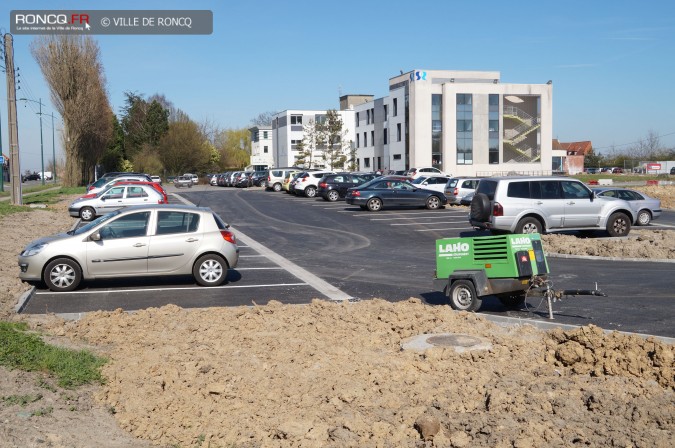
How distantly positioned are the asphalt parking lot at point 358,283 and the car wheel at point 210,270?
24 centimetres

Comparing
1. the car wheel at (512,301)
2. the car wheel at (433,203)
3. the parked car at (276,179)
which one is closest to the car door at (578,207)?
the car wheel at (512,301)

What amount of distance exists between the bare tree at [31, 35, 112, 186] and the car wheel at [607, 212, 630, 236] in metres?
54.7

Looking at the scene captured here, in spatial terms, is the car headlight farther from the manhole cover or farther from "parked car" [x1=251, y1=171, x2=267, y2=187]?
"parked car" [x1=251, y1=171, x2=267, y2=187]

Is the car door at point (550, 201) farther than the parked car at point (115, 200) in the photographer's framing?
No

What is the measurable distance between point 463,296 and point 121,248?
6553 mm

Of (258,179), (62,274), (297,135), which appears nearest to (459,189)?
(62,274)

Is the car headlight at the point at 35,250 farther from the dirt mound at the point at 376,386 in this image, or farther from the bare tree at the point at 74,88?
the bare tree at the point at 74,88

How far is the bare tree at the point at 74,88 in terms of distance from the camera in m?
64.7

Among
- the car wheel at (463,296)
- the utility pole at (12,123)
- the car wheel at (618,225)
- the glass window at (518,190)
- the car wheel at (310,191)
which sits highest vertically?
the utility pole at (12,123)

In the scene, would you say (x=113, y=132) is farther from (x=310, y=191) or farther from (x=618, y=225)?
(x=618, y=225)

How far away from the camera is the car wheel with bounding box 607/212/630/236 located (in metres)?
22.2

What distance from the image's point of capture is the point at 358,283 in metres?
14.7

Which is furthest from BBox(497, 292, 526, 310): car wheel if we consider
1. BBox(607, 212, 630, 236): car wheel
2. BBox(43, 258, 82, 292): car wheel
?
BBox(607, 212, 630, 236): car wheel

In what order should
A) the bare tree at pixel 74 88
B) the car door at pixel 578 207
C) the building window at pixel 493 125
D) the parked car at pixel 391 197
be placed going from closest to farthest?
the car door at pixel 578 207, the parked car at pixel 391 197, the bare tree at pixel 74 88, the building window at pixel 493 125
